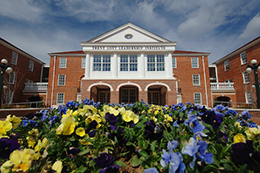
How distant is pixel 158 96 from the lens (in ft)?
62.4

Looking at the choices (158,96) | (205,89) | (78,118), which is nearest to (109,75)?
(158,96)

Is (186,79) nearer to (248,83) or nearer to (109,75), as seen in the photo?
(248,83)

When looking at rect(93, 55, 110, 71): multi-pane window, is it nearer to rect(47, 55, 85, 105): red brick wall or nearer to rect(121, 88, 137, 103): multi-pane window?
rect(121, 88, 137, 103): multi-pane window

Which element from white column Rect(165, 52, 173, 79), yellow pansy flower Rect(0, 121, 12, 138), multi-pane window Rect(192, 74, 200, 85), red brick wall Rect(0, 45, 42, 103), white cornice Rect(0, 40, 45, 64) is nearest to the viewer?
yellow pansy flower Rect(0, 121, 12, 138)

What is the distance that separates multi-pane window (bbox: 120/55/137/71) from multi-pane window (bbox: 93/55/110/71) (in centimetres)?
172

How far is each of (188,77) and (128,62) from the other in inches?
430

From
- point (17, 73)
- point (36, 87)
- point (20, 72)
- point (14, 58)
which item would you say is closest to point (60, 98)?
point (36, 87)

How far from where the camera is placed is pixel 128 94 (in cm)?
1803

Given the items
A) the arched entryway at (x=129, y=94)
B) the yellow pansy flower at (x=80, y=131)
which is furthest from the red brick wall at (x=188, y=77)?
the yellow pansy flower at (x=80, y=131)

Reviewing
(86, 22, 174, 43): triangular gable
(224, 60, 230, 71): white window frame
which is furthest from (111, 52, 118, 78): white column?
(224, 60, 230, 71): white window frame

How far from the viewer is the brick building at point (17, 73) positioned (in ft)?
59.1

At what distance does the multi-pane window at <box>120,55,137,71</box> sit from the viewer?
50.6 feet

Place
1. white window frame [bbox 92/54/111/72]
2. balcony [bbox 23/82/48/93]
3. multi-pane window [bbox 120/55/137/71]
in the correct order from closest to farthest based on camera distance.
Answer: white window frame [bbox 92/54/111/72] → multi-pane window [bbox 120/55/137/71] → balcony [bbox 23/82/48/93]

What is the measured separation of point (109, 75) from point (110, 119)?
1394 centimetres
